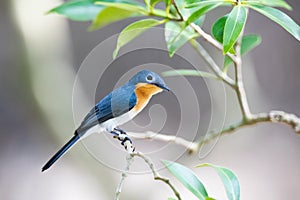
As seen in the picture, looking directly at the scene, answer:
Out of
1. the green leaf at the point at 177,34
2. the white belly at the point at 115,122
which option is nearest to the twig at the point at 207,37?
the green leaf at the point at 177,34

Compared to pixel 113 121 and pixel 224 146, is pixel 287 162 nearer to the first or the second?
pixel 224 146

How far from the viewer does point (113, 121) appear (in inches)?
18.6

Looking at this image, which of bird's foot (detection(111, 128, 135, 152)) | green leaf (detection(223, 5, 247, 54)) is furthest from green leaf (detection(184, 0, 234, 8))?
bird's foot (detection(111, 128, 135, 152))

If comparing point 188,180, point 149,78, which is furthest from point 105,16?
point 188,180

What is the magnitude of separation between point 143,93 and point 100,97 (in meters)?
0.17

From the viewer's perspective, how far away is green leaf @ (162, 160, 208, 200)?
19.8 inches

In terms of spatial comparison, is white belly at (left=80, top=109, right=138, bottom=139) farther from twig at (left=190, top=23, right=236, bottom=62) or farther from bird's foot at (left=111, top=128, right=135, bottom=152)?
twig at (left=190, top=23, right=236, bottom=62)

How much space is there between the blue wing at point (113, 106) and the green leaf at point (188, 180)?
7cm

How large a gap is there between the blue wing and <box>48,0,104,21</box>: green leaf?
0.18m

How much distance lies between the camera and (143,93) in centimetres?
46

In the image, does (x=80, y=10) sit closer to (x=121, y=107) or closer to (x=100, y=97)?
(x=100, y=97)

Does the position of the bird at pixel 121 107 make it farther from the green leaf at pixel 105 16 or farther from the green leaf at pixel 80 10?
the green leaf at pixel 80 10

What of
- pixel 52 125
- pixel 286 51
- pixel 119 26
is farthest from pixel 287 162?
pixel 52 125

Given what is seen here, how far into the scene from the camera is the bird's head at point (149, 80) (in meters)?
0.44
